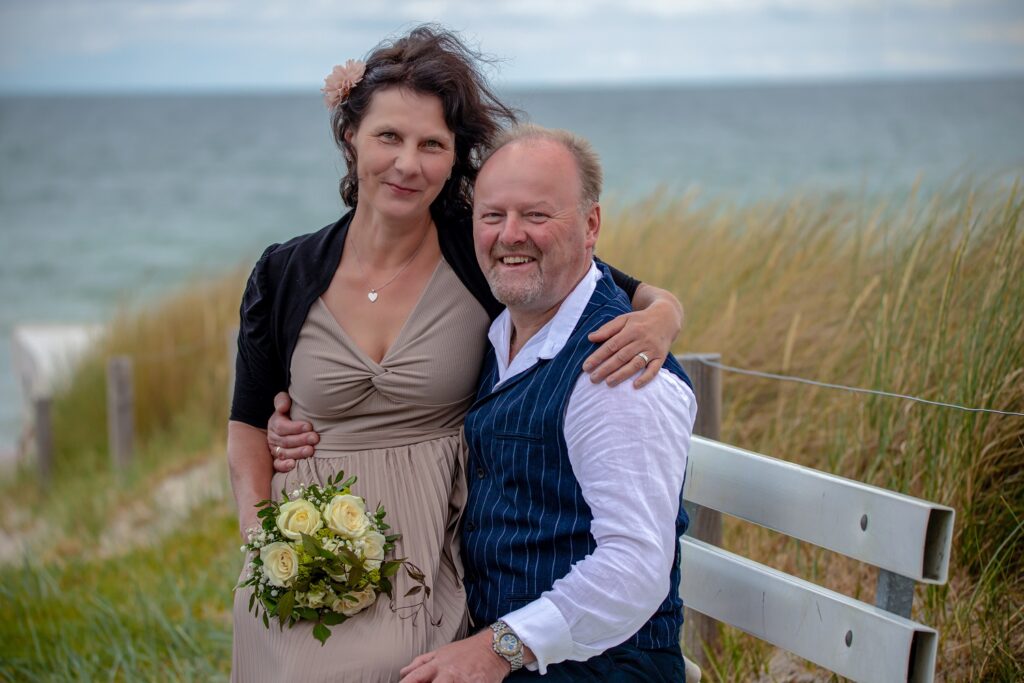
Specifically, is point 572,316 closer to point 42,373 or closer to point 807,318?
point 807,318

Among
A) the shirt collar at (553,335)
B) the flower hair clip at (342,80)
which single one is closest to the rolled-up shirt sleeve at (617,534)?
the shirt collar at (553,335)

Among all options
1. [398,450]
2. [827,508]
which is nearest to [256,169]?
[398,450]

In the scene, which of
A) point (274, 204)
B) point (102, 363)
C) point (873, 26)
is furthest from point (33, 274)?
point (873, 26)

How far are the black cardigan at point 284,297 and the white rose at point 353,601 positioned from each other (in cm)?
72

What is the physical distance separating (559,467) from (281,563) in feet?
2.13

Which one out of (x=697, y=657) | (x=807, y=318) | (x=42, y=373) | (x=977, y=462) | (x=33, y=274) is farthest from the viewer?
(x=33, y=274)

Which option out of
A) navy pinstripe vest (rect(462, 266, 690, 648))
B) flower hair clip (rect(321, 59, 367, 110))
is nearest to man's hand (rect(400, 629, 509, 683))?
navy pinstripe vest (rect(462, 266, 690, 648))

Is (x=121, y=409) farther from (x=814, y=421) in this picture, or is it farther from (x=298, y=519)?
(x=298, y=519)

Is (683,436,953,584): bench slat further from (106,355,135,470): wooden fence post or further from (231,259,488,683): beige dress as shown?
(106,355,135,470): wooden fence post

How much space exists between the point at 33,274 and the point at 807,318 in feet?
90.2

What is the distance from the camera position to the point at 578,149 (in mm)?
2533

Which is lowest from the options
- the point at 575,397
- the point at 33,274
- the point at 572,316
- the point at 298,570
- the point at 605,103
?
the point at 33,274

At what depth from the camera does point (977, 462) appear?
2.95 metres

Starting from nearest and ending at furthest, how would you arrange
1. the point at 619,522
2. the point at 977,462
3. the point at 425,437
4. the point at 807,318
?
the point at 619,522 → the point at 425,437 → the point at 977,462 → the point at 807,318
